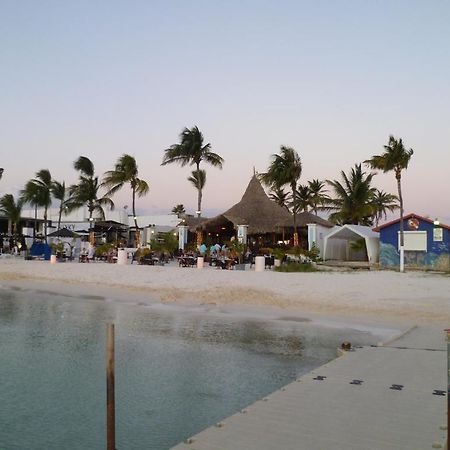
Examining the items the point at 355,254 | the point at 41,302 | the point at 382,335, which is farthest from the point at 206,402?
the point at 355,254

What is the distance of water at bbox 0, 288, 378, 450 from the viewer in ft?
19.9

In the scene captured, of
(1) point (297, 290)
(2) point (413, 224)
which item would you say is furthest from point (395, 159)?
(1) point (297, 290)

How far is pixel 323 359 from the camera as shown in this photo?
923 centimetres

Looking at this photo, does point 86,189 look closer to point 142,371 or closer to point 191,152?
point 191,152

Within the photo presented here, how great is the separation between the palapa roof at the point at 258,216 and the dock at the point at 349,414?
1063 inches

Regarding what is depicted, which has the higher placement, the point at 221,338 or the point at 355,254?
the point at 355,254

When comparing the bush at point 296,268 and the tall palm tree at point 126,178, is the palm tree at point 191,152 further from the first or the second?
the bush at point 296,268

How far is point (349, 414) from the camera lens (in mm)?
5355

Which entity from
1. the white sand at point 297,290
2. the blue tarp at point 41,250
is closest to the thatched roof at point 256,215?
the blue tarp at point 41,250

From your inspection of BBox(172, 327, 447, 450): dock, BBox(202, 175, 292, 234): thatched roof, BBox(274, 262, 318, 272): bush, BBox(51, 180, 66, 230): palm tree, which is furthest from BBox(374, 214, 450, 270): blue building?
BBox(51, 180, 66, 230): palm tree

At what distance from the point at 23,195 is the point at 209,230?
18.5 metres

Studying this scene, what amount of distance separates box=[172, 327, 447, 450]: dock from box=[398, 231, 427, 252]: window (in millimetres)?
19484

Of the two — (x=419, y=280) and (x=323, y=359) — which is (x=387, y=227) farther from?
(x=323, y=359)

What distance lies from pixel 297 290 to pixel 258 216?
19.8 metres
